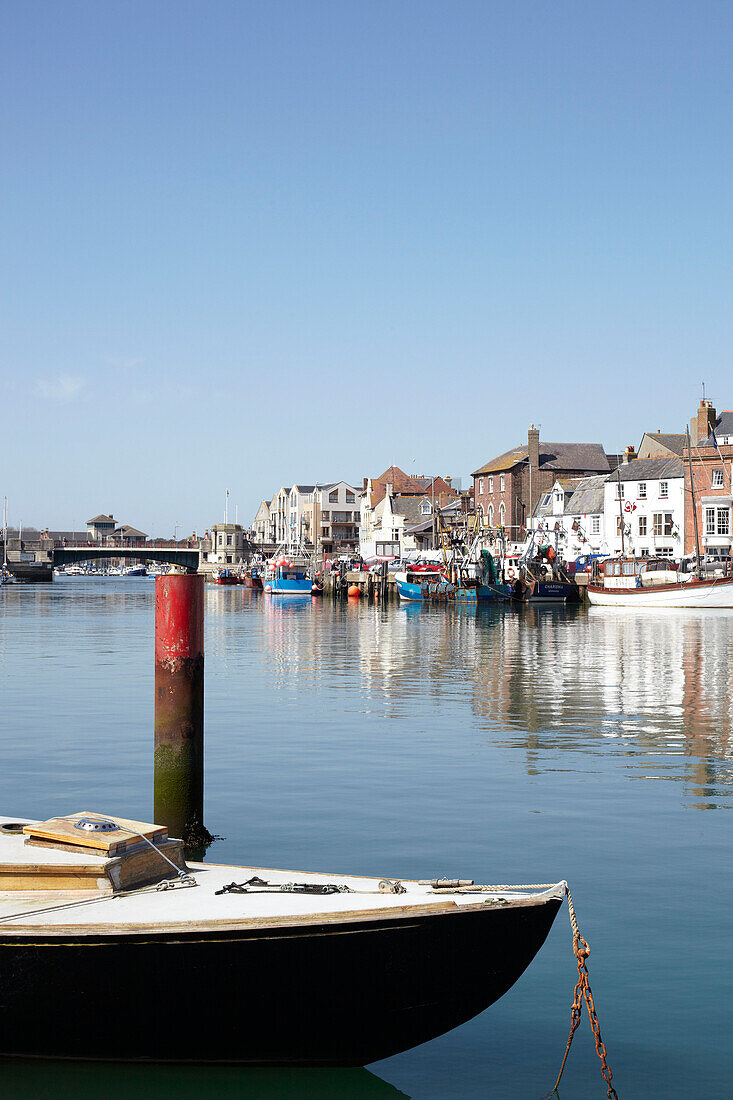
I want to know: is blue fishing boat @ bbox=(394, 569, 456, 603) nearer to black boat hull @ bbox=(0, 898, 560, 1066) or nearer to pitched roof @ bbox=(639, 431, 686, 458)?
pitched roof @ bbox=(639, 431, 686, 458)

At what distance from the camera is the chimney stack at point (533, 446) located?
119 meters

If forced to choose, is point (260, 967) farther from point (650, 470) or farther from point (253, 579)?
point (253, 579)

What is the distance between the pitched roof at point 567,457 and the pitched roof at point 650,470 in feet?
58.9

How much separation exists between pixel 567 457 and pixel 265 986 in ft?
386

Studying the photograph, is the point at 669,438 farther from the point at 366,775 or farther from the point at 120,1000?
the point at 120,1000

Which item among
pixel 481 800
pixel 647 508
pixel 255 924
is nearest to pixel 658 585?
pixel 647 508


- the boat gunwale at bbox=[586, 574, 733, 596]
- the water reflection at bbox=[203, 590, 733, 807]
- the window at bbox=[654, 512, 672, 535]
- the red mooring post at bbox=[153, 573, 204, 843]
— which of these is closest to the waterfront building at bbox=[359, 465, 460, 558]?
the window at bbox=[654, 512, 672, 535]

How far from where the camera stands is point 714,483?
90938 mm

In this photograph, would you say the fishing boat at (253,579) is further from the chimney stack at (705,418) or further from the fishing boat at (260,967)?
the fishing boat at (260,967)

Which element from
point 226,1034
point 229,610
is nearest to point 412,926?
point 226,1034

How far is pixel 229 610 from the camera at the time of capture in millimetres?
90188

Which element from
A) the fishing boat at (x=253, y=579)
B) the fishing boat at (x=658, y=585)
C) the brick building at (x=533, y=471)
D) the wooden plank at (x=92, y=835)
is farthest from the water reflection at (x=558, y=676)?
the fishing boat at (x=253, y=579)

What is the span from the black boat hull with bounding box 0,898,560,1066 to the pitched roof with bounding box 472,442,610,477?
377 ft

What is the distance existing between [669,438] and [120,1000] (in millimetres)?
111928
